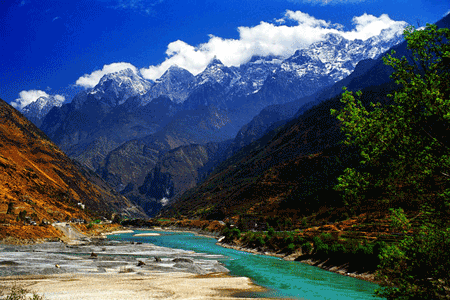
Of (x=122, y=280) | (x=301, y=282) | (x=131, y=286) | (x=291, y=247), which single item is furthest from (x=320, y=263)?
(x=131, y=286)

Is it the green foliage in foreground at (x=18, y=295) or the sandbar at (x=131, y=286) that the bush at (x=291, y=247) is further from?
the green foliage in foreground at (x=18, y=295)

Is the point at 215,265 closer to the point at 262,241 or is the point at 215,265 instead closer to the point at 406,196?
the point at 262,241

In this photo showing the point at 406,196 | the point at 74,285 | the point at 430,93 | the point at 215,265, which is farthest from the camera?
the point at 215,265

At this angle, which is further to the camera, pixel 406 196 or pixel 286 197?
pixel 286 197

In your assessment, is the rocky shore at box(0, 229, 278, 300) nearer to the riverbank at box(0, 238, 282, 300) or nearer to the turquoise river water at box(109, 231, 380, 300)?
the riverbank at box(0, 238, 282, 300)

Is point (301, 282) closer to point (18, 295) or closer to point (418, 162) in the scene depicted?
point (18, 295)

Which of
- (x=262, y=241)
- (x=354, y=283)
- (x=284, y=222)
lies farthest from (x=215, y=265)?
(x=284, y=222)

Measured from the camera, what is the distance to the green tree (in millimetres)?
15562

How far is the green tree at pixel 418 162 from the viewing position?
1556cm

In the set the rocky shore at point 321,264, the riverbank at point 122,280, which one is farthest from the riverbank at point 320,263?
the riverbank at point 122,280

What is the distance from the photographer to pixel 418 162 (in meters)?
16.5

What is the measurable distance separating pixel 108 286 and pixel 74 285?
13.9 feet

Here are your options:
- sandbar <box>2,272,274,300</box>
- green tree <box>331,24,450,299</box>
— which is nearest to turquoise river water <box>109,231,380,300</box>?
sandbar <box>2,272,274,300</box>

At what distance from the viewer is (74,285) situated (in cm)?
4031
